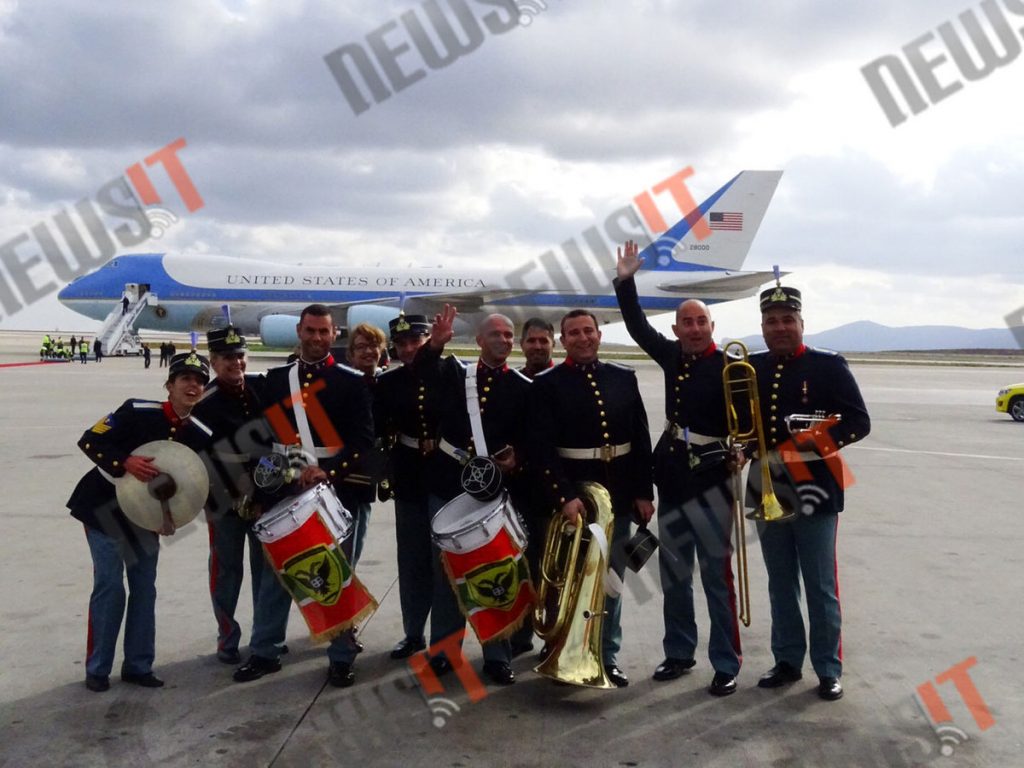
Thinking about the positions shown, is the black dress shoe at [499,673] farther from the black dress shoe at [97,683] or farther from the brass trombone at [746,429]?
the black dress shoe at [97,683]

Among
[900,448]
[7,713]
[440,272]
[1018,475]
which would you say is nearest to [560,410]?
[7,713]

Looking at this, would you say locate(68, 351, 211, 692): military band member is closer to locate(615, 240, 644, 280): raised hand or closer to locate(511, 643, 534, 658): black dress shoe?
locate(511, 643, 534, 658): black dress shoe

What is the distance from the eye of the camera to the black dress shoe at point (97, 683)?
4301 millimetres

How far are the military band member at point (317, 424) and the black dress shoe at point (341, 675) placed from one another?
0.07 metres

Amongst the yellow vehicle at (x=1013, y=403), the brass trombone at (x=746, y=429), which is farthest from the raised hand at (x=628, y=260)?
the yellow vehicle at (x=1013, y=403)

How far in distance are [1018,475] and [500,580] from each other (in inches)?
358

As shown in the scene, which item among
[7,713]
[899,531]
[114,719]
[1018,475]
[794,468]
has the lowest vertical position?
Answer: [1018,475]

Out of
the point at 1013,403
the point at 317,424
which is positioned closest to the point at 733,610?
the point at 317,424

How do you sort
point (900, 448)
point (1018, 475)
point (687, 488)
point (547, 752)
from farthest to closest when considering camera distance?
point (900, 448), point (1018, 475), point (687, 488), point (547, 752)

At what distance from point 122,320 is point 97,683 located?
3568cm

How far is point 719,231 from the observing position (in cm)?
3906

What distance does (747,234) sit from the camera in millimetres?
39188

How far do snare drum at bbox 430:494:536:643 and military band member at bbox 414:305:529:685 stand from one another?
1.26ft

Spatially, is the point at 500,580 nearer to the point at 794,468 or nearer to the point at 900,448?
the point at 794,468
